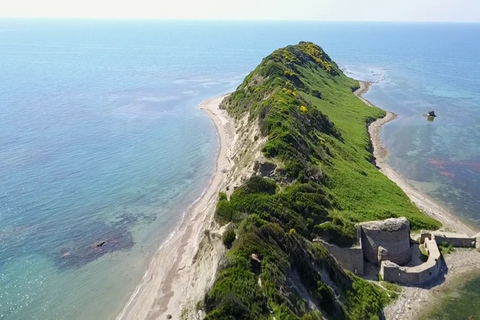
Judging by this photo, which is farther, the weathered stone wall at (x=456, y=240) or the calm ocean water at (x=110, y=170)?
the weathered stone wall at (x=456, y=240)

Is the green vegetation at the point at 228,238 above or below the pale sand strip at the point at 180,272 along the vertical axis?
above

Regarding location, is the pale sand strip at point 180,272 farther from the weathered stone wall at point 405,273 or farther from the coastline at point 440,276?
the weathered stone wall at point 405,273

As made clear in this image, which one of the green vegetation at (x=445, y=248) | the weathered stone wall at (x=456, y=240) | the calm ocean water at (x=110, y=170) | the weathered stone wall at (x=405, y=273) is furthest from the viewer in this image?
the weathered stone wall at (x=456, y=240)

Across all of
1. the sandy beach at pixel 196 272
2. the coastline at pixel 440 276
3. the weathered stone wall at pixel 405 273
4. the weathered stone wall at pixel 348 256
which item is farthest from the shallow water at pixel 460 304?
the weathered stone wall at pixel 348 256

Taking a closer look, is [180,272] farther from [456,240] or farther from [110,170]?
[110,170]

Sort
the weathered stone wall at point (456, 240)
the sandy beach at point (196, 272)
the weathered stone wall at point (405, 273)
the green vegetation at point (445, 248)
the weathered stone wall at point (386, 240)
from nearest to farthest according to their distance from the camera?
the sandy beach at point (196, 272) → the weathered stone wall at point (405, 273) → the weathered stone wall at point (386, 240) → the green vegetation at point (445, 248) → the weathered stone wall at point (456, 240)

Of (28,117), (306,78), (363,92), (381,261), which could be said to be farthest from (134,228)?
(363,92)
